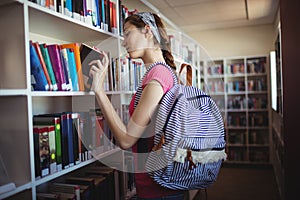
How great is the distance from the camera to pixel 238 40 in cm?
440

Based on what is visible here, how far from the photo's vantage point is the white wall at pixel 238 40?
4293 mm

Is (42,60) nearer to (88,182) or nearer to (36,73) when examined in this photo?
(36,73)

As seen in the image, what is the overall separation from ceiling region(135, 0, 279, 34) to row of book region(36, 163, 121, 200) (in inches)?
61.2

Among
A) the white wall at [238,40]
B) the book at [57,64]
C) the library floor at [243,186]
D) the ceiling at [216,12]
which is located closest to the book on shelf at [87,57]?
the book at [57,64]

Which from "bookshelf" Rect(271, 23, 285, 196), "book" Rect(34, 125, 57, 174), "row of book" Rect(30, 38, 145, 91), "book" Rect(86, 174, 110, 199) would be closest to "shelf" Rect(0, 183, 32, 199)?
"book" Rect(34, 125, 57, 174)

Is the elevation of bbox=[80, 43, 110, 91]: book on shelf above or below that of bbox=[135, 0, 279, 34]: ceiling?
below

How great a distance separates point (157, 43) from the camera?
3.63 feet

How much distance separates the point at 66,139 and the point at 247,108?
3595mm

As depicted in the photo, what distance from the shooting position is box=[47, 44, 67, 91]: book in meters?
1.08

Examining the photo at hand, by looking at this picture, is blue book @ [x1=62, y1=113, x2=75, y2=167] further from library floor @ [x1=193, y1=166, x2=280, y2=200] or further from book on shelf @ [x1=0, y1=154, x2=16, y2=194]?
library floor @ [x1=193, y1=166, x2=280, y2=200]

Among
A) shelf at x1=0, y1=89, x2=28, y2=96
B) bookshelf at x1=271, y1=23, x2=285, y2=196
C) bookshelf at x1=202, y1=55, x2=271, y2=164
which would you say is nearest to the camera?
shelf at x1=0, y1=89, x2=28, y2=96

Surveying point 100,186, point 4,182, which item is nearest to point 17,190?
point 4,182

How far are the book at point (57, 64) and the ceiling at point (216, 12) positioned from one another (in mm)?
1518

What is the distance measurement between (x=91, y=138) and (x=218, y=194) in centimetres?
217
